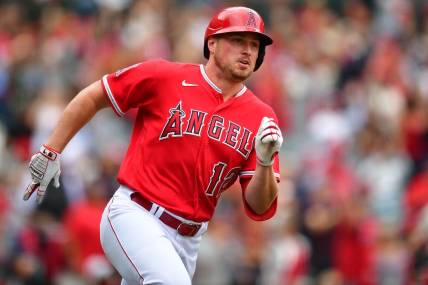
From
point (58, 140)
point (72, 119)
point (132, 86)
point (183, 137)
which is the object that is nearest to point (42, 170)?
point (58, 140)

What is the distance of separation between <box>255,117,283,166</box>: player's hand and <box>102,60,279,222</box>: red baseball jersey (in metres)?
0.31

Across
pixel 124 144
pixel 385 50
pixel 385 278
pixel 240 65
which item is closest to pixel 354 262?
pixel 385 278

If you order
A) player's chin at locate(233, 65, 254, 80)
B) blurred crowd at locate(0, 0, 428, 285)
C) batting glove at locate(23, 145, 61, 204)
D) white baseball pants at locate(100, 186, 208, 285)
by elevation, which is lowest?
blurred crowd at locate(0, 0, 428, 285)

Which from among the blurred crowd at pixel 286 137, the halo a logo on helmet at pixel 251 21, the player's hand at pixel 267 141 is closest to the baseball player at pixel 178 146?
the halo a logo on helmet at pixel 251 21

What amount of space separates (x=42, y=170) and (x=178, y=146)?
0.85m

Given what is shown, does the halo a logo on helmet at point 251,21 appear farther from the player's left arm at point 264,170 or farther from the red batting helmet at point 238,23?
the player's left arm at point 264,170

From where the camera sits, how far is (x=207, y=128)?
7.07 meters

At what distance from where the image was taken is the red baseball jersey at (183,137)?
705cm

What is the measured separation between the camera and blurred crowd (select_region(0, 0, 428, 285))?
39.4ft

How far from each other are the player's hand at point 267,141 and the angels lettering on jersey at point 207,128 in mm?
321

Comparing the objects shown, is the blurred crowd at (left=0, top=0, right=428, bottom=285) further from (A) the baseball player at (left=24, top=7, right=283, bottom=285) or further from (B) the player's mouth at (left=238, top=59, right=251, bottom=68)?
(B) the player's mouth at (left=238, top=59, right=251, bottom=68)

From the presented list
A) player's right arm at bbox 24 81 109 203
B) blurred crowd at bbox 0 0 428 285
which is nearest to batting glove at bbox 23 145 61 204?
player's right arm at bbox 24 81 109 203

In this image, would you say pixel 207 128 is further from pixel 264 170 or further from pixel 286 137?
pixel 286 137

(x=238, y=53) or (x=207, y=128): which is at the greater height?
(x=238, y=53)
